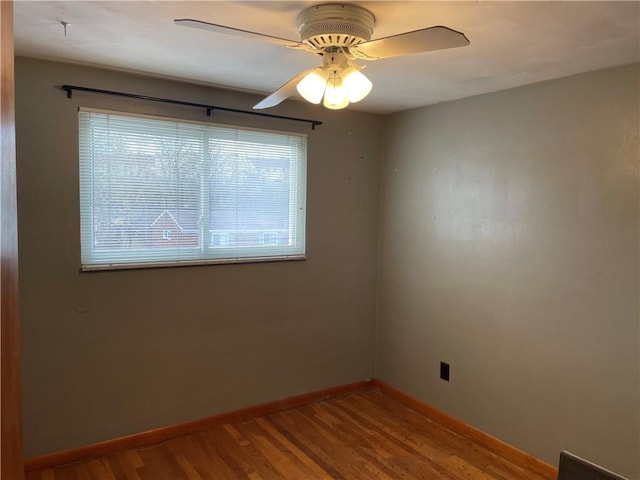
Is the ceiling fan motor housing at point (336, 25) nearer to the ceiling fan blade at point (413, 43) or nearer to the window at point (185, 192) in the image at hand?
the ceiling fan blade at point (413, 43)

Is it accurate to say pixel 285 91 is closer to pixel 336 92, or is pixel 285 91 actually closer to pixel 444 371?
pixel 336 92

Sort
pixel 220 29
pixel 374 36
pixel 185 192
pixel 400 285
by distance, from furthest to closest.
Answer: pixel 400 285
pixel 185 192
pixel 374 36
pixel 220 29

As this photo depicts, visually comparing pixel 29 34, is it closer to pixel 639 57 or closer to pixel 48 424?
pixel 48 424

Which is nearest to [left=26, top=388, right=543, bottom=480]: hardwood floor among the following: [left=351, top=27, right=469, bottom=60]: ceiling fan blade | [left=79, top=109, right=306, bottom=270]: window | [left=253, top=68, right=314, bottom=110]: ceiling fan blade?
[left=79, top=109, right=306, bottom=270]: window

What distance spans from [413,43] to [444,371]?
247 cm

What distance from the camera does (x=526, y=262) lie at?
276 cm

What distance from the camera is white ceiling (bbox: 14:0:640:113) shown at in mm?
1678

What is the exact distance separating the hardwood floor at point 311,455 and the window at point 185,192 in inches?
45.5

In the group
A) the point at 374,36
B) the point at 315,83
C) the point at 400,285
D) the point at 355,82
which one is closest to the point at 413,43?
the point at 355,82

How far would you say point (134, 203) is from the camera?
108 inches

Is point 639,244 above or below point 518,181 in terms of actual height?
below

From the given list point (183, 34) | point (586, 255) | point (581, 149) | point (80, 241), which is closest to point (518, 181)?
point (581, 149)

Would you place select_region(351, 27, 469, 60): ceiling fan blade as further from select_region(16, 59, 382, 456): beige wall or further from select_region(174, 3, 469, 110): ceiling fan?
select_region(16, 59, 382, 456): beige wall

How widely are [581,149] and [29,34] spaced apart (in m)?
2.77
